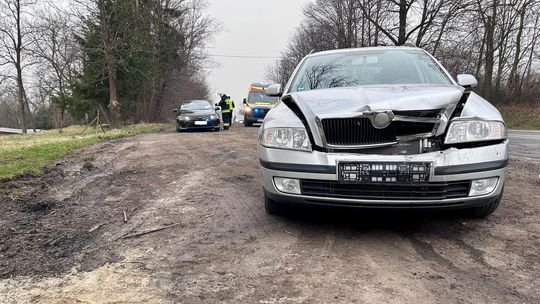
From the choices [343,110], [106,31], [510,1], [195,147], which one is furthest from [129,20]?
[510,1]

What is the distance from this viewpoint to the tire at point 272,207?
3877 mm

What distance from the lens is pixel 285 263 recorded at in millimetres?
2945

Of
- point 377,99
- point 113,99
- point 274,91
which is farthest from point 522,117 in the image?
point 377,99

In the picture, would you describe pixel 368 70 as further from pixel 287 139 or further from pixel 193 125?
pixel 193 125

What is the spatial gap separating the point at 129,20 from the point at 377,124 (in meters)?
22.8

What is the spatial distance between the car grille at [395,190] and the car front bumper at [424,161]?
0.02 metres

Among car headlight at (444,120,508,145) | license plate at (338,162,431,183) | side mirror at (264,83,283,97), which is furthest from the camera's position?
side mirror at (264,83,283,97)

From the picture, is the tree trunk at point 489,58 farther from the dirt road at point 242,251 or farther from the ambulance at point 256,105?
the dirt road at point 242,251

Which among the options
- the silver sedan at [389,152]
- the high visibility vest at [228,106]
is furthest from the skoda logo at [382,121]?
the high visibility vest at [228,106]

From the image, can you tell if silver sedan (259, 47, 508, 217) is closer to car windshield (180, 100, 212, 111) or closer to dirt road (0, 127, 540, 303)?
dirt road (0, 127, 540, 303)

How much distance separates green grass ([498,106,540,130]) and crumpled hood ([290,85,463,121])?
86.6 feet

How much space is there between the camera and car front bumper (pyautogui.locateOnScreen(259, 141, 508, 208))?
3176 millimetres

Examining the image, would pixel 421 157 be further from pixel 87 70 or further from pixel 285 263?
pixel 87 70

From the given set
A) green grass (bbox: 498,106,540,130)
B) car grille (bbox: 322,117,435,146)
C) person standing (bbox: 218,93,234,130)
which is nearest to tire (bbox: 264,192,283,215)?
car grille (bbox: 322,117,435,146)
